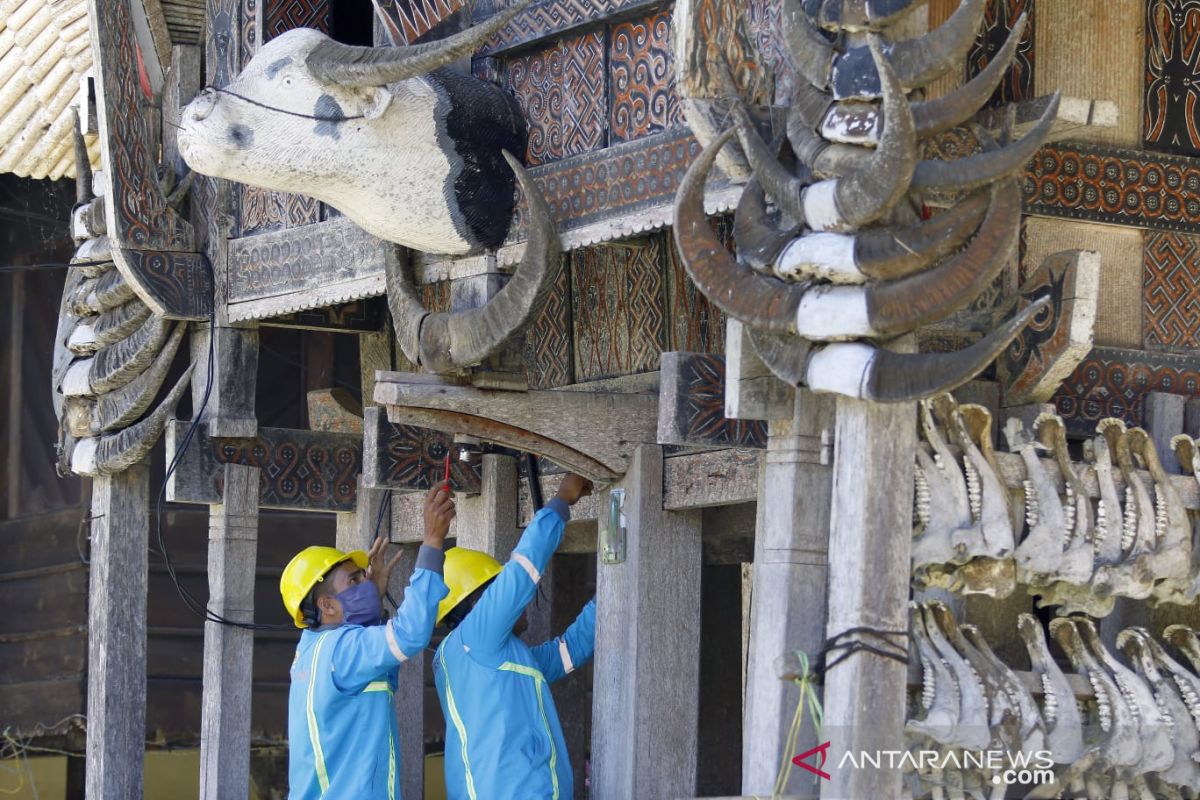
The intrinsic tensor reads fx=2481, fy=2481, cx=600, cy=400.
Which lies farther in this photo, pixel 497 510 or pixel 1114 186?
pixel 497 510

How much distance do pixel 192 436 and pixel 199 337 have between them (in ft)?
1.27

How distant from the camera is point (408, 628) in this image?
7.81 meters

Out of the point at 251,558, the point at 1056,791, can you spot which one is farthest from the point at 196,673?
the point at 1056,791

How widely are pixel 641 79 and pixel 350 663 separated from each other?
7.18ft

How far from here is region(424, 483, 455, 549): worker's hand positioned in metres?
7.91

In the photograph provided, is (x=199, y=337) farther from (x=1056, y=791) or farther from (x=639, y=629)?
(x=1056, y=791)

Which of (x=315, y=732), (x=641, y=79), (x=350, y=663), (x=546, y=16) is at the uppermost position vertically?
(x=546, y=16)

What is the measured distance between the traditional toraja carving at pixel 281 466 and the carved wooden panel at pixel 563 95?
7.28 ft

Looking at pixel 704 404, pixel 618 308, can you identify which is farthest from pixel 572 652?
pixel 704 404

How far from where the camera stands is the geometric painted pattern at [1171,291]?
7195 mm

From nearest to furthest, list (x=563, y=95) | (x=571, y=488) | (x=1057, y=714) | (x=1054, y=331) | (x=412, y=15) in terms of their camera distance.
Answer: (x=1057, y=714), (x=1054, y=331), (x=563, y=95), (x=412, y=15), (x=571, y=488)

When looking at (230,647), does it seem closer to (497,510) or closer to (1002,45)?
(497,510)

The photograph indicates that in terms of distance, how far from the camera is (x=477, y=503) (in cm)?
902

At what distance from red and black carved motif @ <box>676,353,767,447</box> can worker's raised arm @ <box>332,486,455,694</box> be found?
136 centimetres
